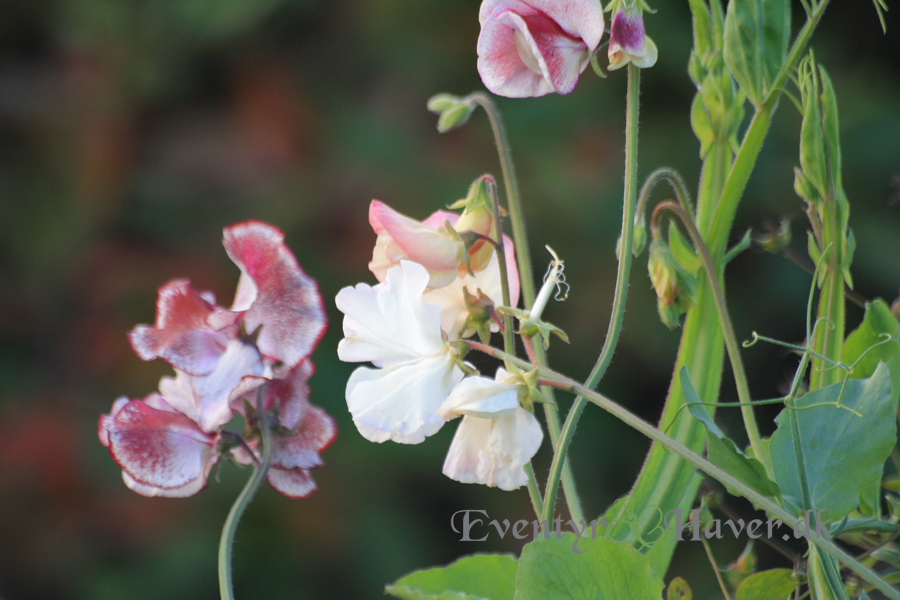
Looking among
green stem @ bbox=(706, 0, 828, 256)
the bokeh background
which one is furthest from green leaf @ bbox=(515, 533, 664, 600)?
the bokeh background

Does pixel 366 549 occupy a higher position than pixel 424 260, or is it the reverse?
pixel 424 260

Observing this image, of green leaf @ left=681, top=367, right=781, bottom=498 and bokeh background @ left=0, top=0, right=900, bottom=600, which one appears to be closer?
green leaf @ left=681, top=367, right=781, bottom=498

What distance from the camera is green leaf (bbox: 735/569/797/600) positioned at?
229 mm

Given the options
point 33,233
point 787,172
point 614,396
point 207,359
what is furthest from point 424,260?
point 33,233

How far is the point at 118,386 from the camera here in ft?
3.93

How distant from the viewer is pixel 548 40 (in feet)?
0.73

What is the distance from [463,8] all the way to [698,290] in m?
1.04

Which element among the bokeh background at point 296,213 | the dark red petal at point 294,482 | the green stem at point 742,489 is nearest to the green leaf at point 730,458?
the green stem at point 742,489

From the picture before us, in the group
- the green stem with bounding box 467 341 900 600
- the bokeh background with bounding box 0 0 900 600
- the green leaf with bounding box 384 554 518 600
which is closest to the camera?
the green stem with bounding box 467 341 900 600

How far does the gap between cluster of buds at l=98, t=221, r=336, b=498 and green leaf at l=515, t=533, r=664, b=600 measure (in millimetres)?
76

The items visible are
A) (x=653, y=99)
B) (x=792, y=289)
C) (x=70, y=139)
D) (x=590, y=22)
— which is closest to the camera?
(x=590, y=22)

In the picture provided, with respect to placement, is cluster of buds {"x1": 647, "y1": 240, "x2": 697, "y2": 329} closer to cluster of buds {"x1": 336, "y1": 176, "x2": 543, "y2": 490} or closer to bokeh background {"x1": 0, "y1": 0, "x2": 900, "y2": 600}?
cluster of buds {"x1": 336, "y1": 176, "x2": 543, "y2": 490}

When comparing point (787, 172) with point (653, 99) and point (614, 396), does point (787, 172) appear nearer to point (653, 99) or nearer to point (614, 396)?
point (653, 99)

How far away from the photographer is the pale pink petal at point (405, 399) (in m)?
0.20
